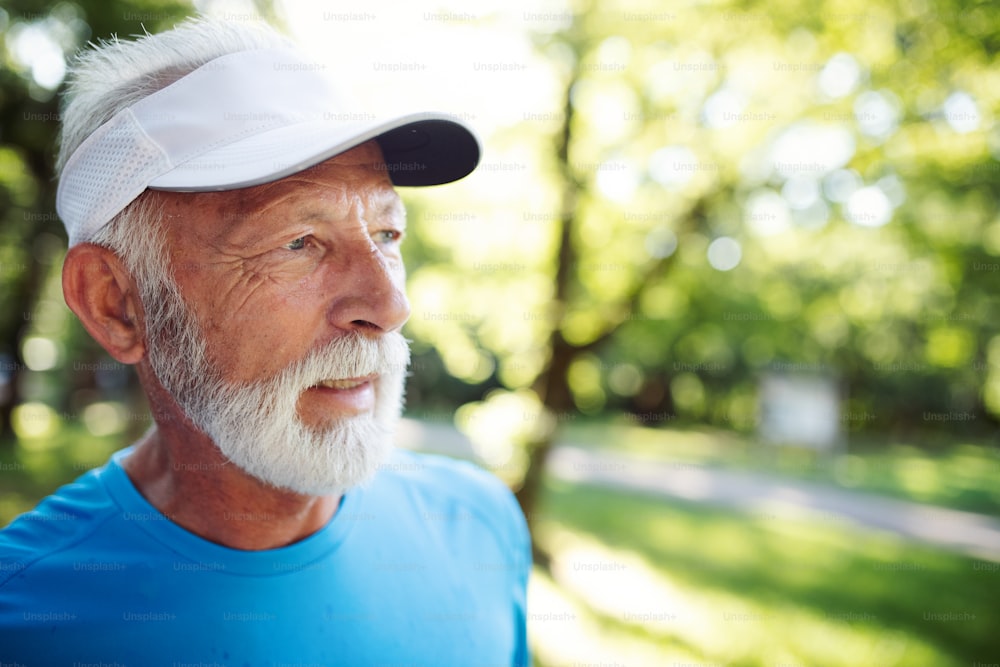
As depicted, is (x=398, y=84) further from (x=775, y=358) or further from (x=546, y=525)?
(x=775, y=358)

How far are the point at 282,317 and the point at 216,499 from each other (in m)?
0.50

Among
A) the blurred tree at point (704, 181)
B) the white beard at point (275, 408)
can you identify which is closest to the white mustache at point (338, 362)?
the white beard at point (275, 408)

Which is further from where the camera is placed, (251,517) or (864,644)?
(864,644)

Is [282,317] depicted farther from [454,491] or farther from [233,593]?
[454,491]

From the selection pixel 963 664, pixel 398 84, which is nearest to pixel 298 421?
pixel 398 84

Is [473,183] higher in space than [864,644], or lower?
higher

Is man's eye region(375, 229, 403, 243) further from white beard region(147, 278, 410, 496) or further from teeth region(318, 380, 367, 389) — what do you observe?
teeth region(318, 380, 367, 389)

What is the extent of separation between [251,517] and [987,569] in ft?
33.3

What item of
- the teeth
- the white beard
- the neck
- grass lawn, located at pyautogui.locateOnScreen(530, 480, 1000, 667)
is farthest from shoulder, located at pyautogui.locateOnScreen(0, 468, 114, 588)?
grass lawn, located at pyautogui.locateOnScreen(530, 480, 1000, 667)

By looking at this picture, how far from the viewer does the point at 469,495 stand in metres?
2.11

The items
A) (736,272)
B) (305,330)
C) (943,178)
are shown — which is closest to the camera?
(305,330)

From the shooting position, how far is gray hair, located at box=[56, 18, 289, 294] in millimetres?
1541

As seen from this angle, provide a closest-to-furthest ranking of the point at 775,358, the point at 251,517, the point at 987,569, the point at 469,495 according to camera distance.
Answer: the point at 251,517 → the point at 469,495 → the point at 987,569 → the point at 775,358

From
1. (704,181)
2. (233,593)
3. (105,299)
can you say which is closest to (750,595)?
(704,181)
